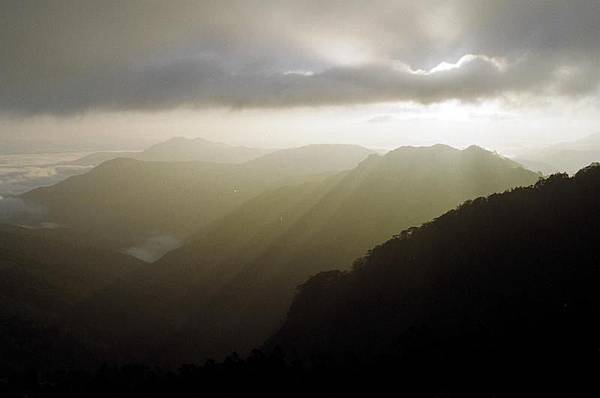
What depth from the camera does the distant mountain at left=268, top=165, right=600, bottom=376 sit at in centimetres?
5947

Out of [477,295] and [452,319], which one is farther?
[477,295]

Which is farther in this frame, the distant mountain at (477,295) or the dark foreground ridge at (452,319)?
the distant mountain at (477,295)

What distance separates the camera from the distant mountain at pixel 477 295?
195 ft

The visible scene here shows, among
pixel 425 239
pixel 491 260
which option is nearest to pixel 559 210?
pixel 491 260

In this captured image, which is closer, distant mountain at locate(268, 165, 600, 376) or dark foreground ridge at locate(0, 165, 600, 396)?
dark foreground ridge at locate(0, 165, 600, 396)

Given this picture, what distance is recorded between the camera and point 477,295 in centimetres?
9281

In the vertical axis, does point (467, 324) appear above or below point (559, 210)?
below

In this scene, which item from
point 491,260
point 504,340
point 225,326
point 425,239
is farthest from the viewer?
point 225,326

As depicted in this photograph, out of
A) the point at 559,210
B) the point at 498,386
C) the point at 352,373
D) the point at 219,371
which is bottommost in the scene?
the point at 219,371

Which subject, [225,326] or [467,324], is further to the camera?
[225,326]

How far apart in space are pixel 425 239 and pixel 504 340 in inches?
2846

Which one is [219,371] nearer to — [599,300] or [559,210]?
[599,300]

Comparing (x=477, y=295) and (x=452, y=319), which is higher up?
(x=477, y=295)

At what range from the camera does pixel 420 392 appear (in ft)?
183
